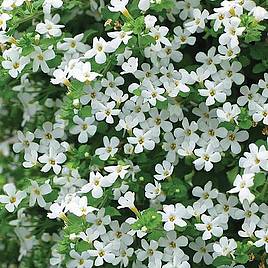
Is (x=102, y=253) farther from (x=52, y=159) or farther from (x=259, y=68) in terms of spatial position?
(x=259, y=68)

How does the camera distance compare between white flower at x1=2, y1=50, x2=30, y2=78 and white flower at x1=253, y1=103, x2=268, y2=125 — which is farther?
white flower at x1=2, y1=50, x2=30, y2=78

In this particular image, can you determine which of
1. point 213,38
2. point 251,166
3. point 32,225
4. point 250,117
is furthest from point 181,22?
point 32,225

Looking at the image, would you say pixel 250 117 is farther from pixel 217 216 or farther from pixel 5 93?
pixel 5 93

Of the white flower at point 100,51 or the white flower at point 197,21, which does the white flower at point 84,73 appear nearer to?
the white flower at point 100,51

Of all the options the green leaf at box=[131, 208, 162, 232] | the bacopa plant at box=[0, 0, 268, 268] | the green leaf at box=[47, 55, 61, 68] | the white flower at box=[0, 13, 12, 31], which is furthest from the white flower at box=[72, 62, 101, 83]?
the green leaf at box=[131, 208, 162, 232]

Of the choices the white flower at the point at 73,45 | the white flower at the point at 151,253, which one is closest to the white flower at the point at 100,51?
the white flower at the point at 73,45

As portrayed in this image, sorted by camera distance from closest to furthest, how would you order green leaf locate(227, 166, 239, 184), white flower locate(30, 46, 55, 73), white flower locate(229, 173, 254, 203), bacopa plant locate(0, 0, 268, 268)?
white flower locate(229, 173, 254, 203) < bacopa plant locate(0, 0, 268, 268) < white flower locate(30, 46, 55, 73) < green leaf locate(227, 166, 239, 184)

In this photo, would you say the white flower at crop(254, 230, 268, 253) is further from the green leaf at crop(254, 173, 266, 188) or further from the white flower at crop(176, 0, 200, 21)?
the white flower at crop(176, 0, 200, 21)
